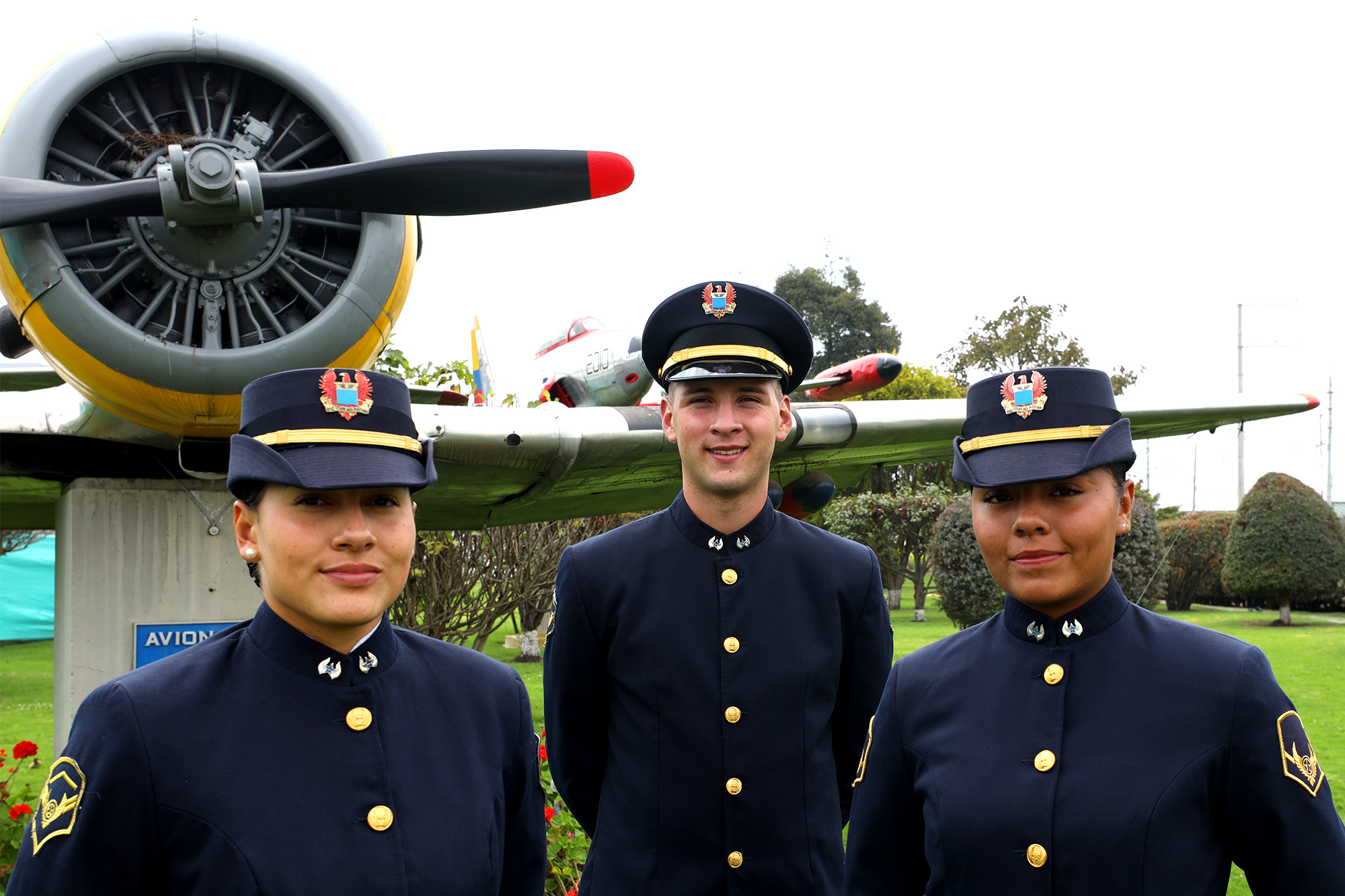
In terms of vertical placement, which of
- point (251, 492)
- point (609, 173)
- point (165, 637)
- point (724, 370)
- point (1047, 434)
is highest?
point (609, 173)

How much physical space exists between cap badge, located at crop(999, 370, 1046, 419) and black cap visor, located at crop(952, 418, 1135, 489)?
0.25 feet

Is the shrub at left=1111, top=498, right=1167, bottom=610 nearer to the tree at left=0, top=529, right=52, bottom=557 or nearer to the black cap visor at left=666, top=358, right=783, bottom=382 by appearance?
the black cap visor at left=666, top=358, right=783, bottom=382

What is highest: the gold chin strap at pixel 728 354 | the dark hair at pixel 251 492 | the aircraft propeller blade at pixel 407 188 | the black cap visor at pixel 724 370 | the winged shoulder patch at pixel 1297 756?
the aircraft propeller blade at pixel 407 188

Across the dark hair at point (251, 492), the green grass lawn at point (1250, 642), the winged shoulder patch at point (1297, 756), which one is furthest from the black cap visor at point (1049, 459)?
the green grass lawn at point (1250, 642)

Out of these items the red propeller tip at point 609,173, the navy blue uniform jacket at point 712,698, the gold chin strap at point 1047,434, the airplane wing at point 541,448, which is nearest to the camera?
the gold chin strap at point 1047,434

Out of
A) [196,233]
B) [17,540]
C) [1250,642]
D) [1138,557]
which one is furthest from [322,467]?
[17,540]

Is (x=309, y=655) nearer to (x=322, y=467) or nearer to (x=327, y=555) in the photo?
(x=327, y=555)

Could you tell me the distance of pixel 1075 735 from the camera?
1.69 metres

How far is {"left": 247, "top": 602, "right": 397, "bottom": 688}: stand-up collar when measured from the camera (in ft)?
5.51

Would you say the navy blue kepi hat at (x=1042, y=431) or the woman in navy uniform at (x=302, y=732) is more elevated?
the navy blue kepi hat at (x=1042, y=431)

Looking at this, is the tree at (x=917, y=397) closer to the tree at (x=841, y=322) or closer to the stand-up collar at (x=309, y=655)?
the tree at (x=841, y=322)

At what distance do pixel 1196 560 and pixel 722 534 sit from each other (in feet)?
79.1

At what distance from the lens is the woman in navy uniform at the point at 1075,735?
156 centimetres

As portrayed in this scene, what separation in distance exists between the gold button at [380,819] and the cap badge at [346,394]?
68 cm
